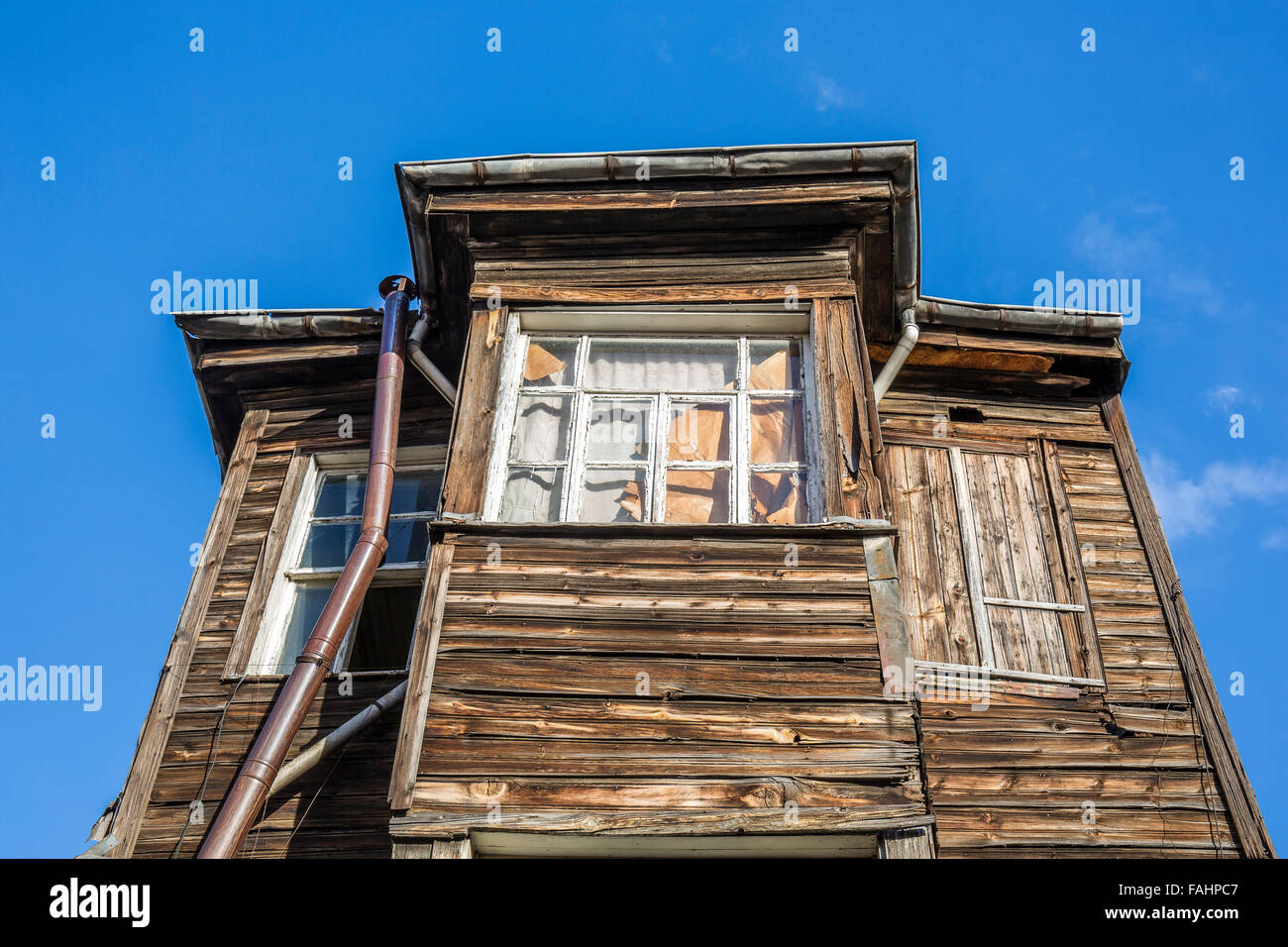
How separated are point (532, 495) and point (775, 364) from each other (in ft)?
5.33

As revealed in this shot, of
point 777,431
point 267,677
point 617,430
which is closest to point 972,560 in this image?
point 777,431

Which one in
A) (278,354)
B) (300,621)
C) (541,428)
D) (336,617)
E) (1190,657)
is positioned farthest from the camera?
(278,354)

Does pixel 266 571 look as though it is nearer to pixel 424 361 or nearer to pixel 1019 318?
pixel 424 361

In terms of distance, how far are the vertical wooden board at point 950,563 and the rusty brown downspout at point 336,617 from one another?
3439 mm

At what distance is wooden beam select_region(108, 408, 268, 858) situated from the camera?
6.15 metres

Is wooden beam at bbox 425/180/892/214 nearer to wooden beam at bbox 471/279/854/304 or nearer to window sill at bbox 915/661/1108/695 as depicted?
wooden beam at bbox 471/279/854/304

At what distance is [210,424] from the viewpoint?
8383 millimetres

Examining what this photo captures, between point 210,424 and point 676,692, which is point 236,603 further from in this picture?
point 676,692

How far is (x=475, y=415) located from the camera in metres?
6.21

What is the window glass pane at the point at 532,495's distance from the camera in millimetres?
5930

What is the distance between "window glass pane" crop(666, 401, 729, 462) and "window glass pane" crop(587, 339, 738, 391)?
0.52 ft

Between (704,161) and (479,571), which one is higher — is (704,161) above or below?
above
